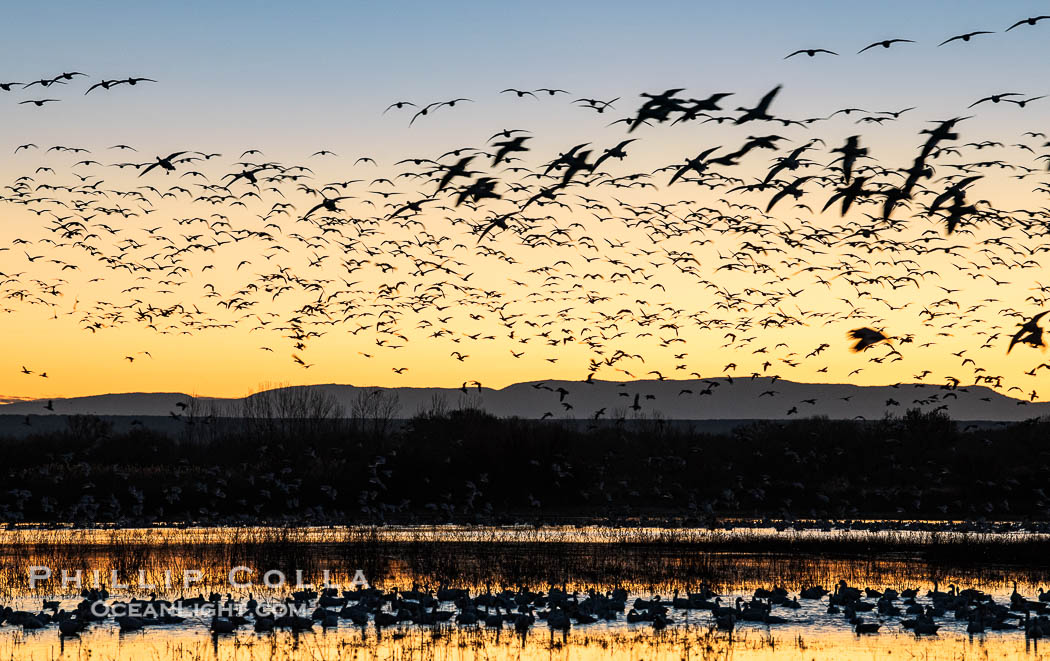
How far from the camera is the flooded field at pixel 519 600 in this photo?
21.3 m

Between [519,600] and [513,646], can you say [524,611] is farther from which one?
[513,646]

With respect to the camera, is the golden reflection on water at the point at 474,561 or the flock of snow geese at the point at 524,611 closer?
the flock of snow geese at the point at 524,611

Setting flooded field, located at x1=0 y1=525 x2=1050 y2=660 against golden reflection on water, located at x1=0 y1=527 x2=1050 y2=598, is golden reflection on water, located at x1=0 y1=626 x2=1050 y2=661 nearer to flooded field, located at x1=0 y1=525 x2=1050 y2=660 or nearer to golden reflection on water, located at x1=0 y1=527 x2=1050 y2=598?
flooded field, located at x1=0 y1=525 x2=1050 y2=660

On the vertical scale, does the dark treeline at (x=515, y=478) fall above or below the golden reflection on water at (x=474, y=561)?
above

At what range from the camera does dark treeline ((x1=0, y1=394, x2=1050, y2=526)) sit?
55.3 m

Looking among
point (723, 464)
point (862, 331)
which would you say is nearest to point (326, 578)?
point (862, 331)

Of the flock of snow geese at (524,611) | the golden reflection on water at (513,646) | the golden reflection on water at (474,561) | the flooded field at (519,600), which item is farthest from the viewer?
the golden reflection on water at (474,561)

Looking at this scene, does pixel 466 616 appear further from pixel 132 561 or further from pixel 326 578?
pixel 132 561

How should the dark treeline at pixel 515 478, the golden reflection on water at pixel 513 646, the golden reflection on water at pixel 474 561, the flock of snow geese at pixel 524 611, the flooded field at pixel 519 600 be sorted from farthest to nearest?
the dark treeline at pixel 515 478 < the golden reflection on water at pixel 474 561 < the flock of snow geese at pixel 524 611 < the flooded field at pixel 519 600 < the golden reflection on water at pixel 513 646

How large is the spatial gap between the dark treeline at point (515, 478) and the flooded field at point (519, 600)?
13.8 metres

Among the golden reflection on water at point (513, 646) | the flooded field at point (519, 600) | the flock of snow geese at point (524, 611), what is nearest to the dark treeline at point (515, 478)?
the flooded field at point (519, 600)

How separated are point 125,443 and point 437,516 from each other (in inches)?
1215

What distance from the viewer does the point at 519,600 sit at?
2391 centimetres

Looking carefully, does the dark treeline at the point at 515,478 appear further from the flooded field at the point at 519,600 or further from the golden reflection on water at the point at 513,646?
the golden reflection on water at the point at 513,646
